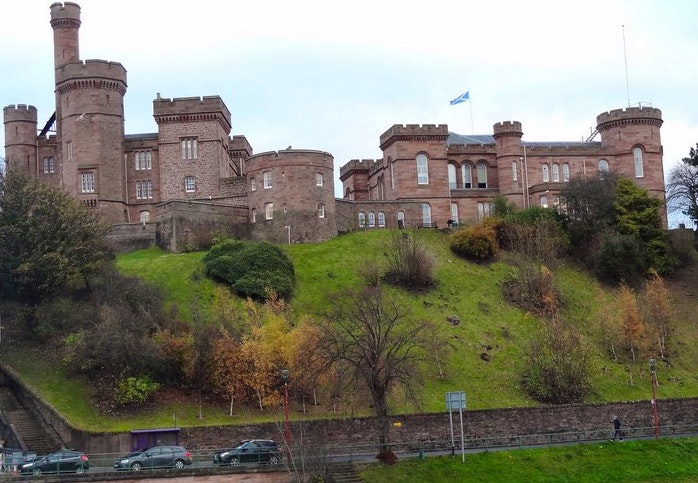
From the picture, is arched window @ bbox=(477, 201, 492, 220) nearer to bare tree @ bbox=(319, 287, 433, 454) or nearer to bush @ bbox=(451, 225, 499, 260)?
bush @ bbox=(451, 225, 499, 260)

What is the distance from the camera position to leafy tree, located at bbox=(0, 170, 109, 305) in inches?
2074

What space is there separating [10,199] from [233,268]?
45.6 feet

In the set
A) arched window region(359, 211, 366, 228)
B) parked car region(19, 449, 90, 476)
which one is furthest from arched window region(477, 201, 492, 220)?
parked car region(19, 449, 90, 476)

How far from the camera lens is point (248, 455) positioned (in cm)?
4094

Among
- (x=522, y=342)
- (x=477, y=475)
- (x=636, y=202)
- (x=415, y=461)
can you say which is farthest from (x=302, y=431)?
(x=636, y=202)

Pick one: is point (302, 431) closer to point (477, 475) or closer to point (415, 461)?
point (415, 461)

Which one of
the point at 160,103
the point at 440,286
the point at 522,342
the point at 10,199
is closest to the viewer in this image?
the point at 10,199

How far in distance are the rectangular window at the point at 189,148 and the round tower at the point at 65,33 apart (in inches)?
449

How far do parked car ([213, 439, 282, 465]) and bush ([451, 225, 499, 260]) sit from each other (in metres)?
30.9

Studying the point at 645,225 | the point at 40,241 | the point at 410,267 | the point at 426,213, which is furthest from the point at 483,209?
the point at 40,241

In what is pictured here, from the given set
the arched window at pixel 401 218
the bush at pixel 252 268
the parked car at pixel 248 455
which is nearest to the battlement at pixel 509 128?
the arched window at pixel 401 218

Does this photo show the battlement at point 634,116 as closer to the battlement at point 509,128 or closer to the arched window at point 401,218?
the battlement at point 509,128

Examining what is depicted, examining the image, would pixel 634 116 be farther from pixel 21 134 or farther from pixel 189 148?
pixel 21 134

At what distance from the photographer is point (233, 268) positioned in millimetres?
60750
